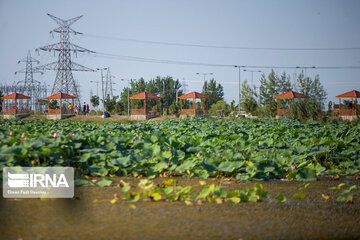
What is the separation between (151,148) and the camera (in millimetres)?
3742

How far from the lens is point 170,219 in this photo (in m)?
2.21

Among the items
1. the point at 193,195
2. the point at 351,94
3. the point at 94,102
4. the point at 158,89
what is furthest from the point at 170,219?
the point at 158,89

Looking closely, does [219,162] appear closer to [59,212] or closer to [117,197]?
[117,197]

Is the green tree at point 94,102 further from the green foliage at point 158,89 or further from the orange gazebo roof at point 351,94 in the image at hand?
the orange gazebo roof at point 351,94

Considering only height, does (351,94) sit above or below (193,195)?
above

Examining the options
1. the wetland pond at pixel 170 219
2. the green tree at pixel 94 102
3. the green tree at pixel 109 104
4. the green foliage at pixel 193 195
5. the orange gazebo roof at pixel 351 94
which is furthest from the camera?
the green tree at pixel 94 102

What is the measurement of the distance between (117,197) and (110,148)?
1.16 meters

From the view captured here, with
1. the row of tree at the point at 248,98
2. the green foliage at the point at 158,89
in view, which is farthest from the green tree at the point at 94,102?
the green foliage at the point at 158,89

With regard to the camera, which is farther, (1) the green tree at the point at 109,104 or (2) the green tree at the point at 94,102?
(2) the green tree at the point at 94,102

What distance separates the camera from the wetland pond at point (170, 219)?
197cm

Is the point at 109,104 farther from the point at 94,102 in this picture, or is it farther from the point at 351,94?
the point at 351,94

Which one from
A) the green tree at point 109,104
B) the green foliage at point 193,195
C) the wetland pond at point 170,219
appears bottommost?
the wetland pond at point 170,219

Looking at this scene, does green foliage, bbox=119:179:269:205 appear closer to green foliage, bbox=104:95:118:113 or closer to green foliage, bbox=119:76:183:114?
green foliage, bbox=104:95:118:113

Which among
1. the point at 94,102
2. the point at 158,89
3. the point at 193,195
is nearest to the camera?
the point at 193,195
